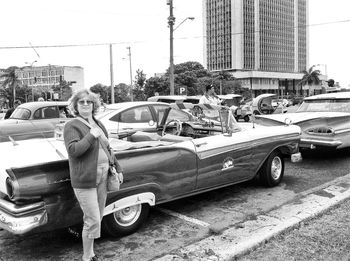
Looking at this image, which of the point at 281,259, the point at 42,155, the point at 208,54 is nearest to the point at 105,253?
the point at 42,155

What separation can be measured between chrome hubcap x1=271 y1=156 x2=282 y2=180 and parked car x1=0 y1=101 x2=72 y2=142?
5.23 meters

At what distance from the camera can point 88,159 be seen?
10.6 feet

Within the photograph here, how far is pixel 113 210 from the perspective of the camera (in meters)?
3.96

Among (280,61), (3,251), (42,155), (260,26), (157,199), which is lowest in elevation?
(3,251)

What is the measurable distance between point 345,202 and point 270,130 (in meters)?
1.47

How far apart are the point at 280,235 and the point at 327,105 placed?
222 inches

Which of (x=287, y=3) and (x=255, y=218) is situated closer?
(x=255, y=218)

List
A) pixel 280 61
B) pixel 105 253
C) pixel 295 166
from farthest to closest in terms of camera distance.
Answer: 1. pixel 280 61
2. pixel 295 166
3. pixel 105 253

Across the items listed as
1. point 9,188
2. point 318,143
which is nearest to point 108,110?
point 318,143

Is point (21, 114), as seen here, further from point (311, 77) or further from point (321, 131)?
point (311, 77)

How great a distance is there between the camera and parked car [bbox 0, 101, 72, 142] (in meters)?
9.38

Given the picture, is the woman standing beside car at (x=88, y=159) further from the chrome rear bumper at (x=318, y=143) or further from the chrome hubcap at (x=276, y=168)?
the chrome rear bumper at (x=318, y=143)

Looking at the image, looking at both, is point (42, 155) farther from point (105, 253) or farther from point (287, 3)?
point (287, 3)

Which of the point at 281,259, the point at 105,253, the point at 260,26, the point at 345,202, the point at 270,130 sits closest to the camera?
the point at 281,259
